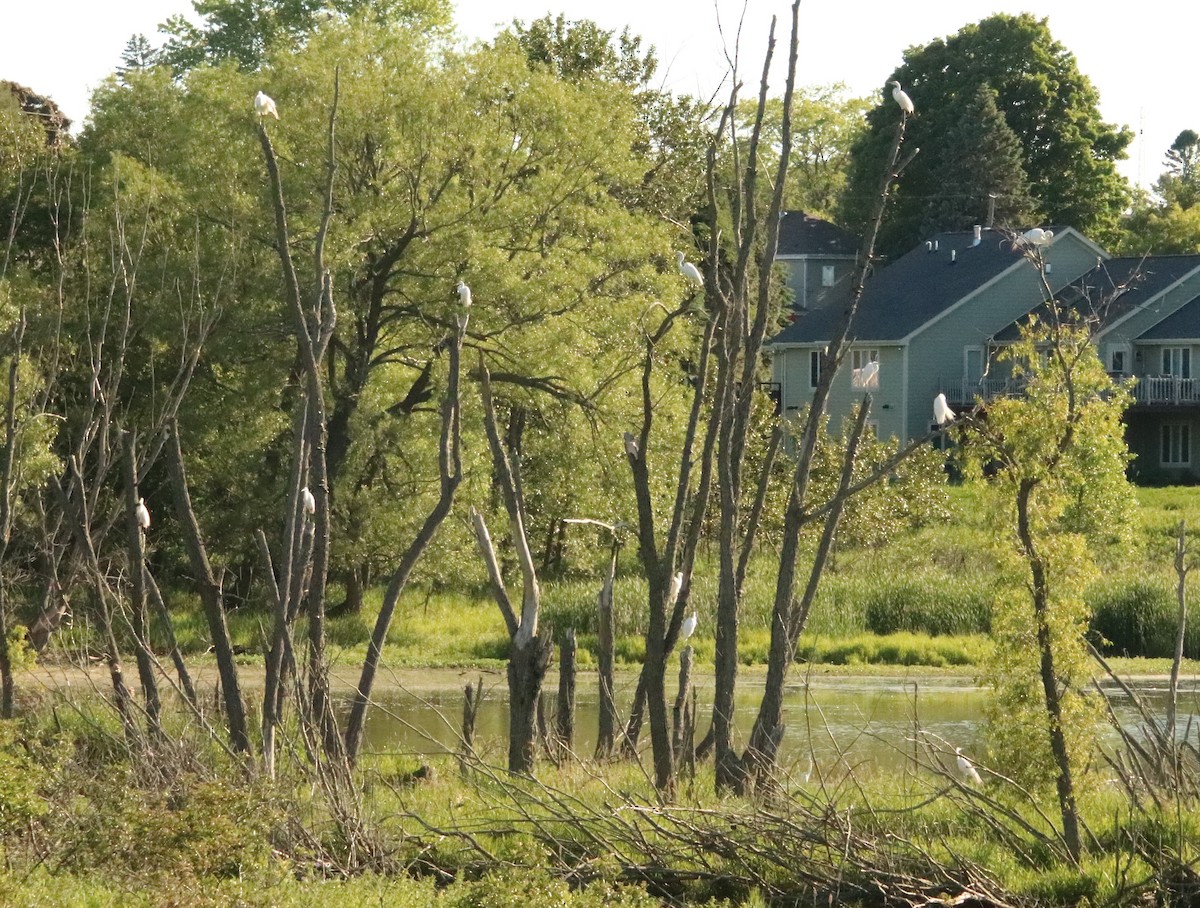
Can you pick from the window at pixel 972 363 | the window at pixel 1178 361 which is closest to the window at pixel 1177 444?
the window at pixel 1178 361

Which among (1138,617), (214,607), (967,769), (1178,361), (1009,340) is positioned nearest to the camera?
(967,769)

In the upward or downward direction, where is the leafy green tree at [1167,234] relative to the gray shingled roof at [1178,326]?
upward

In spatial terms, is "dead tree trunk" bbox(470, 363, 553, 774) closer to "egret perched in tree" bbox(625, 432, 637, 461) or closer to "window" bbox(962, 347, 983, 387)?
"egret perched in tree" bbox(625, 432, 637, 461)

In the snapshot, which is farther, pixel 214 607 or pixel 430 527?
pixel 430 527

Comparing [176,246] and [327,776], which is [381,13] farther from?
[327,776]

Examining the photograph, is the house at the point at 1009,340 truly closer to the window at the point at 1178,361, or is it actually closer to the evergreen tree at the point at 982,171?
the window at the point at 1178,361

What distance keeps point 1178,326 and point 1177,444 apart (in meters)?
3.55

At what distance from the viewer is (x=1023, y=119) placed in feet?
207

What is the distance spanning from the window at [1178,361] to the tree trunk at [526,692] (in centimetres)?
4029

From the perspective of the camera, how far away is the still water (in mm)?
15953

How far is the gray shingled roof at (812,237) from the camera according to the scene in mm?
69625

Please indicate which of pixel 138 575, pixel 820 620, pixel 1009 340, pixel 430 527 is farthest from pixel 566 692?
pixel 1009 340

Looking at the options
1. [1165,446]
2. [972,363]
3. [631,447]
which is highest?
[972,363]

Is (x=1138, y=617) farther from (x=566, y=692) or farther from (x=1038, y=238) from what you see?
(x=1038, y=238)
